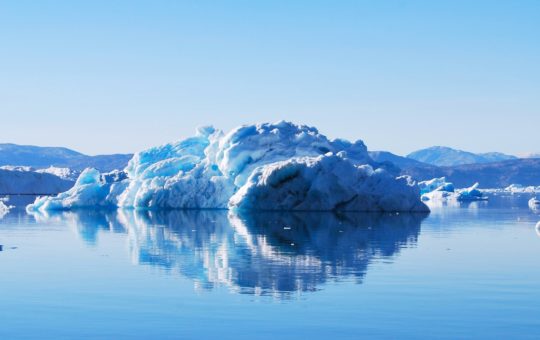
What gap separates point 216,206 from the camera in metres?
45.5

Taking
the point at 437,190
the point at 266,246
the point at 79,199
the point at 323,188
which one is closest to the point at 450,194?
the point at 437,190

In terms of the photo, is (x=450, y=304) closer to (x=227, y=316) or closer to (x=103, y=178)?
(x=227, y=316)

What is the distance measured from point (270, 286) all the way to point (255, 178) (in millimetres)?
26939

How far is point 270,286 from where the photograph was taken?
1355 centimetres

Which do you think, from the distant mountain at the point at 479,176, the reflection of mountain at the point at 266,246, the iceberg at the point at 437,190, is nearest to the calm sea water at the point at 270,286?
the reflection of mountain at the point at 266,246

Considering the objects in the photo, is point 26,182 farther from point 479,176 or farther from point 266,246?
point 479,176

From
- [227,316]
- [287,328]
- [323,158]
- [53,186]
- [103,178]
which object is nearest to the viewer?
[287,328]

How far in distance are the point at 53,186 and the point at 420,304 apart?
85.7 metres

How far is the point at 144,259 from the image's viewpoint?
1827cm

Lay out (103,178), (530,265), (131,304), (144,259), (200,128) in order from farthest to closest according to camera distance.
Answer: (103,178), (200,128), (144,259), (530,265), (131,304)

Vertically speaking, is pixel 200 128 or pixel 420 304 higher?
pixel 200 128

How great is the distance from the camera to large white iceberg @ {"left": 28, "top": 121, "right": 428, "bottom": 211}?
1581 inches

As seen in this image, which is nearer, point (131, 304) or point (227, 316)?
point (227, 316)

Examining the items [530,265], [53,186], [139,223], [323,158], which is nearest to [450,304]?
[530,265]
